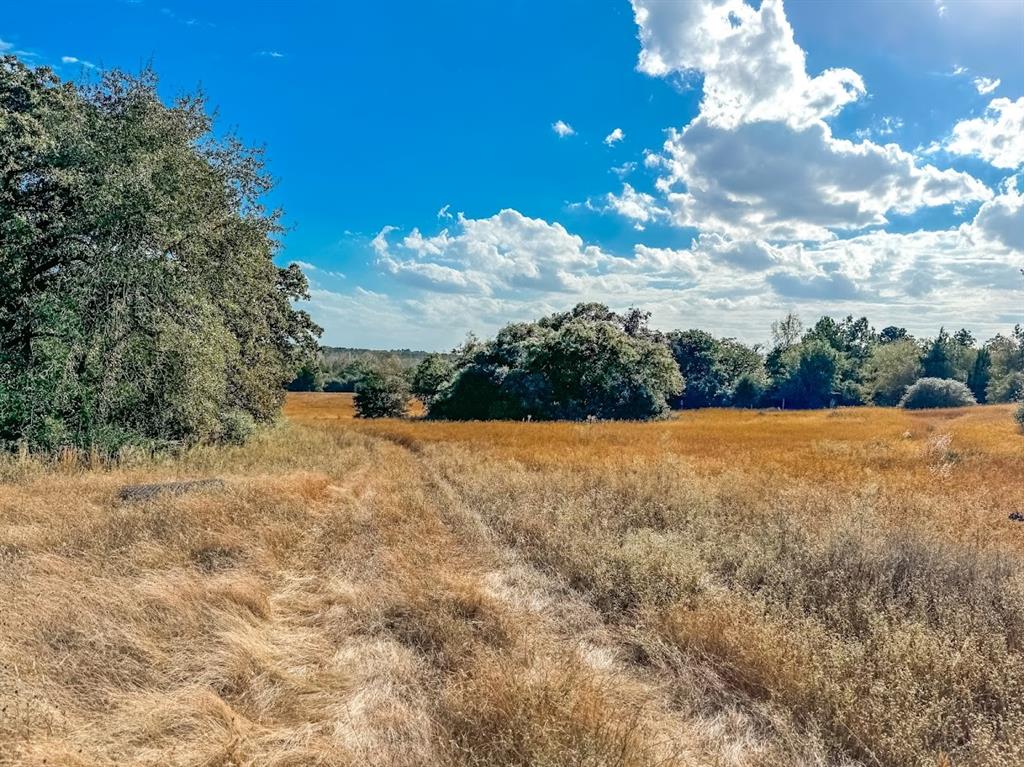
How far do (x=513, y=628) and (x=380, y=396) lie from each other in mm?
43192

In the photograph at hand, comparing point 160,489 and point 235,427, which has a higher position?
point 235,427

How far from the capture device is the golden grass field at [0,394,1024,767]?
313 cm

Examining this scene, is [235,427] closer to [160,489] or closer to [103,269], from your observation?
[103,269]

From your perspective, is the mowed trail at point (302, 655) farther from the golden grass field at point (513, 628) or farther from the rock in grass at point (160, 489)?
the rock in grass at point (160, 489)

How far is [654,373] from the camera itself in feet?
130

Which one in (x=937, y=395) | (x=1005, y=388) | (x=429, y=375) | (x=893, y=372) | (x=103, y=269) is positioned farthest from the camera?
(x=893, y=372)

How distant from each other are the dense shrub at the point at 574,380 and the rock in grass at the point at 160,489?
29.3 metres

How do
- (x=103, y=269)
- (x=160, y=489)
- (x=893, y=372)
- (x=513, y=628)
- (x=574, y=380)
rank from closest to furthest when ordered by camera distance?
(x=513, y=628) < (x=160, y=489) < (x=103, y=269) < (x=574, y=380) < (x=893, y=372)

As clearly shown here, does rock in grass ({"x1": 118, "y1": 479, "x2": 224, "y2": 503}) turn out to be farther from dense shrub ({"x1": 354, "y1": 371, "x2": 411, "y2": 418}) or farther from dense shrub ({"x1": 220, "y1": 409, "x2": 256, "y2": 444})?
dense shrub ({"x1": 354, "y1": 371, "x2": 411, "y2": 418})

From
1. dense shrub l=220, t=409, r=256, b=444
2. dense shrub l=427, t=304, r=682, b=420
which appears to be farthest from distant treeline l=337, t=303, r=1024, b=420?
dense shrub l=220, t=409, r=256, b=444

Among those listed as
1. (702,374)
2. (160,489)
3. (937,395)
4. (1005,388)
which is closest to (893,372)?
(1005,388)

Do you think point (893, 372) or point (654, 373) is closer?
point (654, 373)

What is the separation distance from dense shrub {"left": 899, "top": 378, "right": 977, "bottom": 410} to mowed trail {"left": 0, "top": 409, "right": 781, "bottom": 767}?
59.2 m

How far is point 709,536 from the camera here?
700 cm
